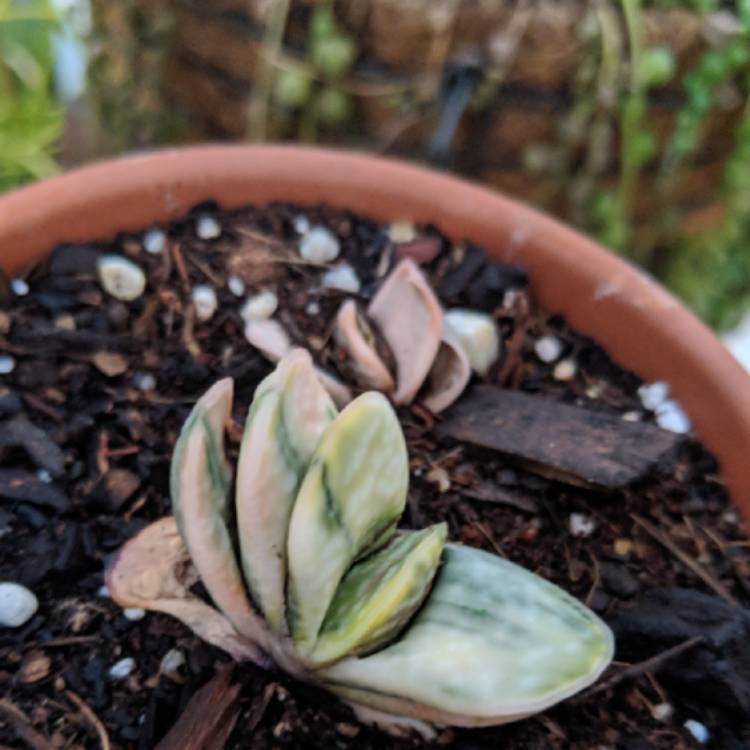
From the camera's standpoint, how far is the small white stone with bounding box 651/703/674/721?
69 cm

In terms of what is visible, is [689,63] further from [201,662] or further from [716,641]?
[201,662]

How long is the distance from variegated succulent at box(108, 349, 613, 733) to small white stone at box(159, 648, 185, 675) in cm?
9

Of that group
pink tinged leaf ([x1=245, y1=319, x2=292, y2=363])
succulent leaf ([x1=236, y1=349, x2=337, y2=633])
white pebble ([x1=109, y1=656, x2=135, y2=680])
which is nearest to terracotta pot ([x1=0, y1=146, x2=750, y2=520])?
pink tinged leaf ([x1=245, y1=319, x2=292, y2=363])

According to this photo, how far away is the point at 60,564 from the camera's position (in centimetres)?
72

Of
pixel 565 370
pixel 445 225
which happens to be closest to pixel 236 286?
pixel 445 225

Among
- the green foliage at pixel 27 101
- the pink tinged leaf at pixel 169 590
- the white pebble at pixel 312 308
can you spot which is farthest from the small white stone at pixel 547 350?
the green foliage at pixel 27 101

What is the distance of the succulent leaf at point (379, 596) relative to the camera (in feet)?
1.79

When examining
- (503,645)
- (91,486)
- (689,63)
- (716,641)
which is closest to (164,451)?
(91,486)

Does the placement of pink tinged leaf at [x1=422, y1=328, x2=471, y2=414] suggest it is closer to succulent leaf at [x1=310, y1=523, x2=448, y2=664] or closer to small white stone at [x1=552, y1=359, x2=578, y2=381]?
small white stone at [x1=552, y1=359, x2=578, y2=381]

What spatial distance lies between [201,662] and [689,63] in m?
1.14

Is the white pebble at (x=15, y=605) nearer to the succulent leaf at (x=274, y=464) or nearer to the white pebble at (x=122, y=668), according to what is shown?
the white pebble at (x=122, y=668)

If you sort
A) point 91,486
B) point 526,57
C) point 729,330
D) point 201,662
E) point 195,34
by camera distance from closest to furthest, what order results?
point 201,662 < point 91,486 < point 526,57 < point 195,34 < point 729,330

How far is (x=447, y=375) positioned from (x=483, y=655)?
13.7 inches

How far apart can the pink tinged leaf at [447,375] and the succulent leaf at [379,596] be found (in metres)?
0.26
